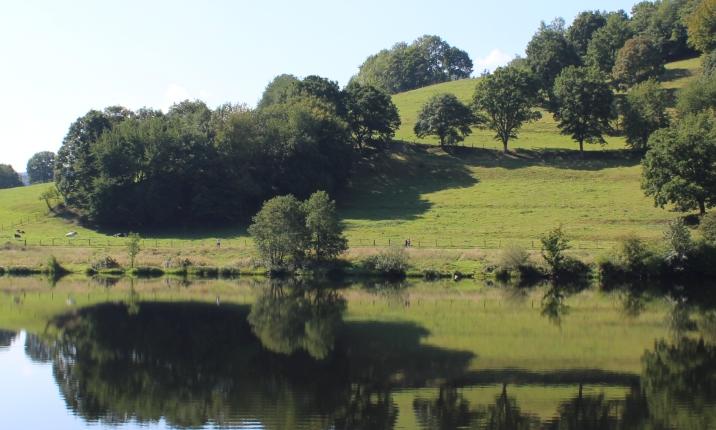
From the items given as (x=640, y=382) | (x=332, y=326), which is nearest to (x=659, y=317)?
(x=640, y=382)

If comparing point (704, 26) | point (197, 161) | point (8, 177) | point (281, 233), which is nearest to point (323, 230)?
point (281, 233)

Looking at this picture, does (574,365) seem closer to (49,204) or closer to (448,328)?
(448,328)

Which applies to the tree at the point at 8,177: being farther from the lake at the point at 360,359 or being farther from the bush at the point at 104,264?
the lake at the point at 360,359

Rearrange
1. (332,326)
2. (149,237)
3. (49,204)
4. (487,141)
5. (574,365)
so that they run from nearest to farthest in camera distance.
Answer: (574,365)
(332,326)
(149,237)
(49,204)
(487,141)

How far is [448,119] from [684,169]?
42382 mm

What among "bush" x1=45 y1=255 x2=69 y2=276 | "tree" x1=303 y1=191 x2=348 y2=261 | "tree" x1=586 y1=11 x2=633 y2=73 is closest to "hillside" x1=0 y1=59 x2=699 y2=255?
"tree" x1=303 y1=191 x2=348 y2=261

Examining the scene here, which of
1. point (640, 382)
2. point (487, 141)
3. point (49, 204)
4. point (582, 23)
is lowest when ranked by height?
point (640, 382)

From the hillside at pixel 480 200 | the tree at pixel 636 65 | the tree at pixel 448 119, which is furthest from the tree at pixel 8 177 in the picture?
the tree at pixel 636 65

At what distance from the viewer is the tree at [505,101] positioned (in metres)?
115

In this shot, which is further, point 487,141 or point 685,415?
point 487,141

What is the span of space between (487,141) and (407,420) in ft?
329

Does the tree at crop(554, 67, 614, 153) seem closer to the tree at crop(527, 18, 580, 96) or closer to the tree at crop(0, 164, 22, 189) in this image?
the tree at crop(527, 18, 580, 96)

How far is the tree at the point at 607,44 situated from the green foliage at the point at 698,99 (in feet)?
100

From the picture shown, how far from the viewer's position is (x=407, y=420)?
28.5m
